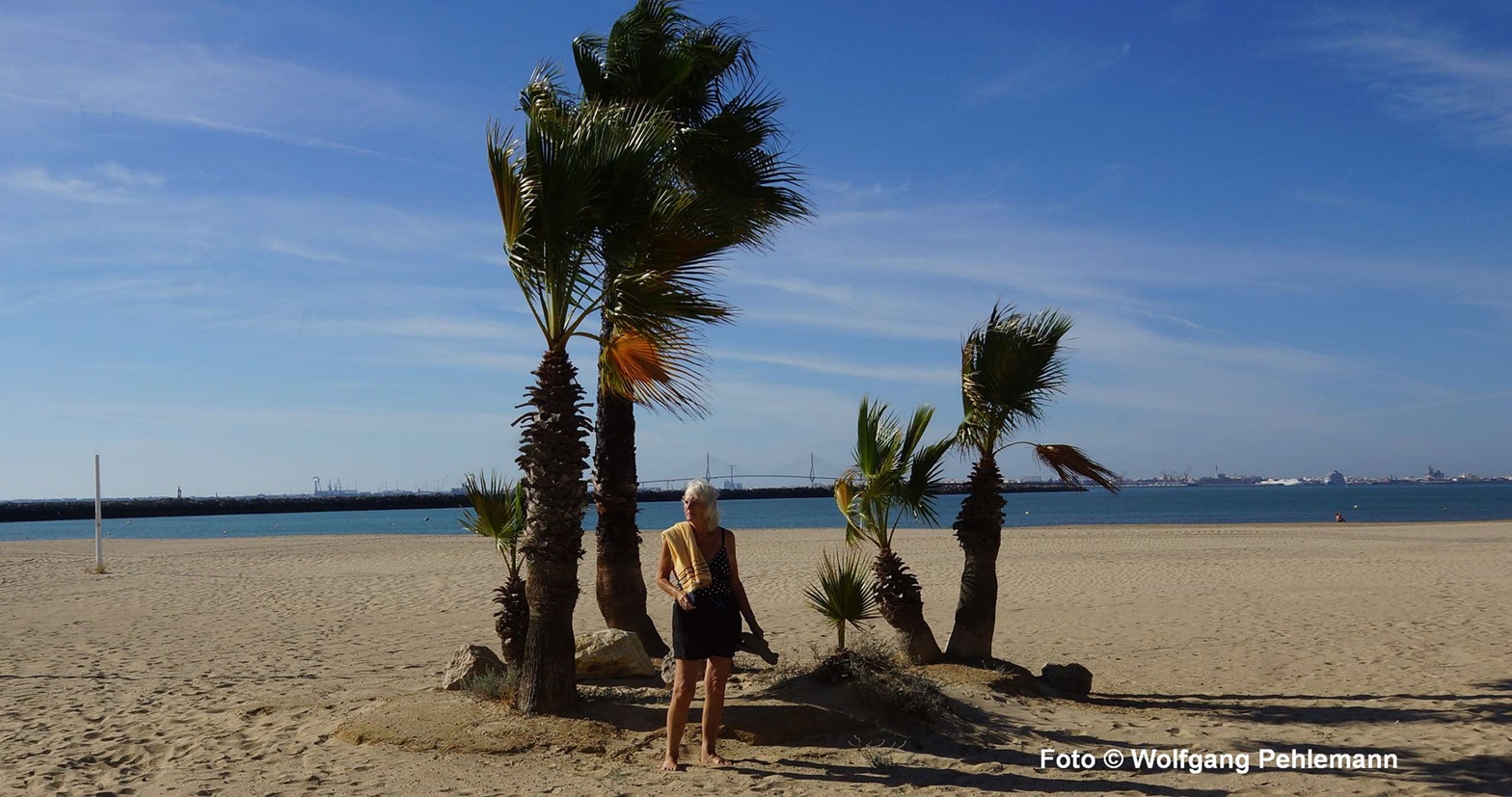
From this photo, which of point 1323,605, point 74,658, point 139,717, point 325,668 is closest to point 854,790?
point 139,717

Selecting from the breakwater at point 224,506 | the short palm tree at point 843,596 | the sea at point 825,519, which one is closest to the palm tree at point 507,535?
the short palm tree at point 843,596

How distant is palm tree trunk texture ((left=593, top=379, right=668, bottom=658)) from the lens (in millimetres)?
8852

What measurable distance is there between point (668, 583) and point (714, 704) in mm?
766

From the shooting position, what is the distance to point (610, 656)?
8.34m

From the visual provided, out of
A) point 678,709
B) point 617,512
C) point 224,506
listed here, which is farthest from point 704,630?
point 224,506

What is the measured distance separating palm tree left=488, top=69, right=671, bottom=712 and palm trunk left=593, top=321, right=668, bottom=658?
1795 millimetres

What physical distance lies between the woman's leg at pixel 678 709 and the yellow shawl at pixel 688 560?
1.48 feet

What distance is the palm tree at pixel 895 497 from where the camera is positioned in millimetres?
8984

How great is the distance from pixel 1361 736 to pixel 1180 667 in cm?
322

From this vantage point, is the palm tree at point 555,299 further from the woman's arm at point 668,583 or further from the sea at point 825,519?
the sea at point 825,519

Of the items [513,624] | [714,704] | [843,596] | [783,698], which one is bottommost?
[783,698]

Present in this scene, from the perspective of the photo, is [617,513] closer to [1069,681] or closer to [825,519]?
[1069,681]

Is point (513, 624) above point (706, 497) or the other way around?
the other way around

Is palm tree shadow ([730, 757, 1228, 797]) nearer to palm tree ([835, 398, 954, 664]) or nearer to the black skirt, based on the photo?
the black skirt
